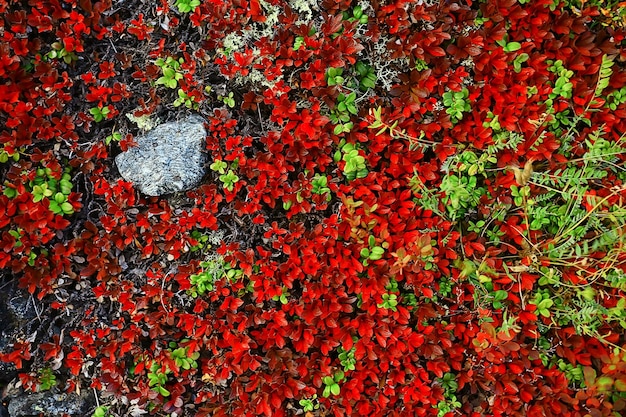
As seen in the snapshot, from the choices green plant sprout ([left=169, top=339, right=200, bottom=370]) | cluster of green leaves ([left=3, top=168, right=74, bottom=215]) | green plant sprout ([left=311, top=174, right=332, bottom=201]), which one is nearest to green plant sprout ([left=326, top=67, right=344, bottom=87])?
green plant sprout ([left=311, top=174, right=332, bottom=201])

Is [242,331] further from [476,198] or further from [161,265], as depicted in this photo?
[476,198]

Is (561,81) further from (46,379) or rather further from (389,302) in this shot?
(46,379)

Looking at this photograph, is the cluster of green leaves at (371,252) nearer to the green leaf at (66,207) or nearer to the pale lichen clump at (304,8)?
the pale lichen clump at (304,8)

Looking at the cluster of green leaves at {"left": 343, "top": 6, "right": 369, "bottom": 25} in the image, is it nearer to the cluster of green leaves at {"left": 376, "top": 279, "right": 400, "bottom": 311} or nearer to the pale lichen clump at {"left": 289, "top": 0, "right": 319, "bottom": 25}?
the pale lichen clump at {"left": 289, "top": 0, "right": 319, "bottom": 25}

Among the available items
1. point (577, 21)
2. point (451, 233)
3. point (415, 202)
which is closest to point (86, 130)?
point (415, 202)

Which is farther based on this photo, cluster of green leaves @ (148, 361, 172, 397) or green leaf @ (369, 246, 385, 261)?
cluster of green leaves @ (148, 361, 172, 397)

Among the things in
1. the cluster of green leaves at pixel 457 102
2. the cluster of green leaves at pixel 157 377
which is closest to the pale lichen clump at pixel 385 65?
the cluster of green leaves at pixel 457 102
